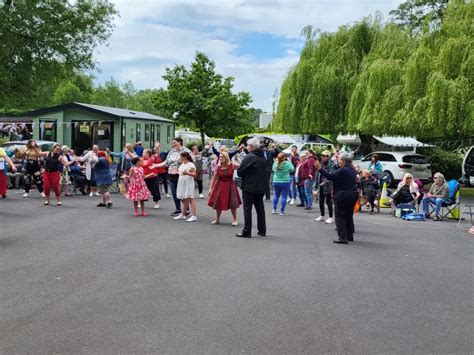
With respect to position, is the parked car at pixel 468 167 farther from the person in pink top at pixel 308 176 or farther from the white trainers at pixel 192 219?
the white trainers at pixel 192 219

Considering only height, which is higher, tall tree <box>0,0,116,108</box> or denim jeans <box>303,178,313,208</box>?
tall tree <box>0,0,116,108</box>

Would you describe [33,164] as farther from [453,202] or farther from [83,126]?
[453,202]

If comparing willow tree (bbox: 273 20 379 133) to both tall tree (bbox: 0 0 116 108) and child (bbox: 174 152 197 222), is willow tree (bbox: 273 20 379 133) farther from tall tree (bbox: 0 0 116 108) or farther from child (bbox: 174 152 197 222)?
child (bbox: 174 152 197 222)

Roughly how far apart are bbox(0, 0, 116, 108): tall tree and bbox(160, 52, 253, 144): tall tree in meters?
12.2

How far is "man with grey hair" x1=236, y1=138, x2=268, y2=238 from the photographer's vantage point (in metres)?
10.6

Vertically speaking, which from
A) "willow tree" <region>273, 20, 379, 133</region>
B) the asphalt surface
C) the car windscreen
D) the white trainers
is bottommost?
the asphalt surface

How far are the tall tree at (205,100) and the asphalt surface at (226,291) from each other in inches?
1318

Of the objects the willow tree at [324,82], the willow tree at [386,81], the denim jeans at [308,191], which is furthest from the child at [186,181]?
the willow tree at [324,82]

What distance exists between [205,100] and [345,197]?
34945mm

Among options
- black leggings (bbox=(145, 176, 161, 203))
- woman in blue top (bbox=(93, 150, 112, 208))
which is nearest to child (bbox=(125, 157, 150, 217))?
black leggings (bbox=(145, 176, 161, 203))

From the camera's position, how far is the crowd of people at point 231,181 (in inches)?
420

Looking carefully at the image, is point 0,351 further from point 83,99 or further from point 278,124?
point 83,99

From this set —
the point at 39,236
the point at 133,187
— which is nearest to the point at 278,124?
the point at 133,187

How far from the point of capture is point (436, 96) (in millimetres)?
20641
